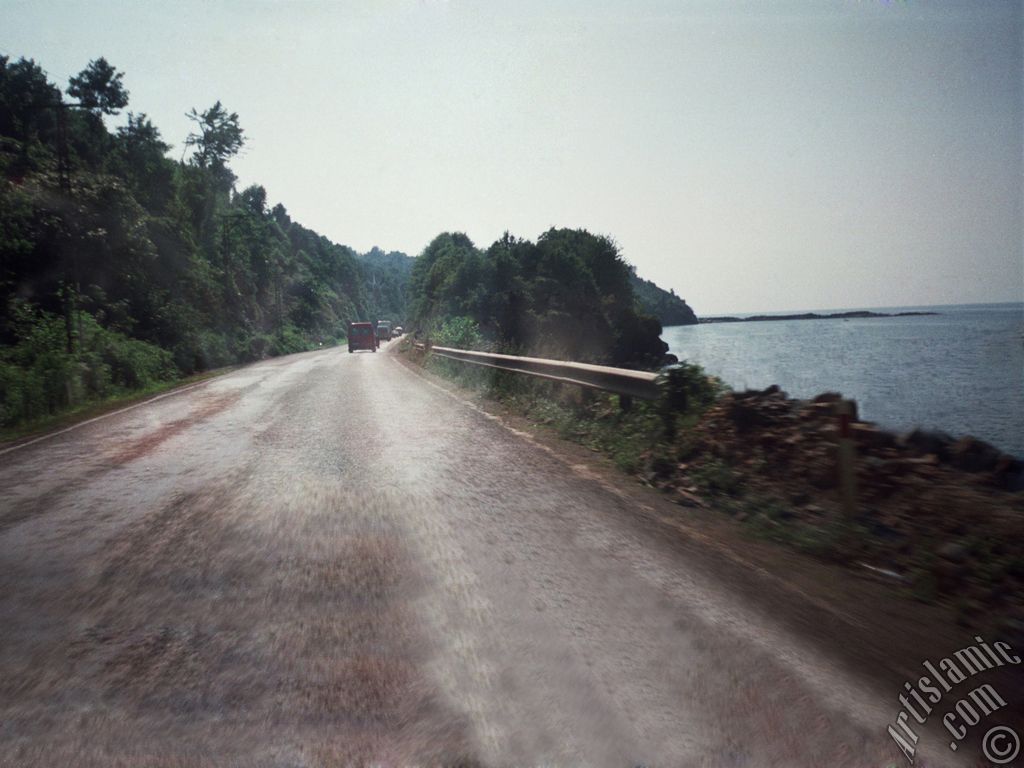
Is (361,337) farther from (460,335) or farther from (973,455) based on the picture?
(973,455)

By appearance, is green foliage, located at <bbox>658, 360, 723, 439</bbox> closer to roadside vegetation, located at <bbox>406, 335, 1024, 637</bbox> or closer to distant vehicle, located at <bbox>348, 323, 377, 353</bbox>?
roadside vegetation, located at <bbox>406, 335, 1024, 637</bbox>

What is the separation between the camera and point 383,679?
103 inches

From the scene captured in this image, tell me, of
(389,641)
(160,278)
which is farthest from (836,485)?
(160,278)

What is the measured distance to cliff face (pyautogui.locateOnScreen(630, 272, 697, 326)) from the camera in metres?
76.1

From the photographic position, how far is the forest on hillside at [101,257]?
18.2m

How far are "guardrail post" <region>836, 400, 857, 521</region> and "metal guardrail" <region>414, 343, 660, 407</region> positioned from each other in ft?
9.49

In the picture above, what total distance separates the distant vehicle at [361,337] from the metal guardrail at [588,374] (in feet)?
129

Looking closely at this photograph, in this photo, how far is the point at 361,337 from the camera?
2112 inches

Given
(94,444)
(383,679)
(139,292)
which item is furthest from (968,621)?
(139,292)

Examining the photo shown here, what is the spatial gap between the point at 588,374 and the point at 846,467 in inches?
202

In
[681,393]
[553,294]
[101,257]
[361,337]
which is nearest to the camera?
[681,393]

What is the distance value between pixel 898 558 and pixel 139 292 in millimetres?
33820

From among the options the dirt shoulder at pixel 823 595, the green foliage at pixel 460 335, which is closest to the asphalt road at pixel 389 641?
the dirt shoulder at pixel 823 595

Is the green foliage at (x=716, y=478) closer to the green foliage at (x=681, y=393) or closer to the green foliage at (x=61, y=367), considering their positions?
the green foliage at (x=681, y=393)
